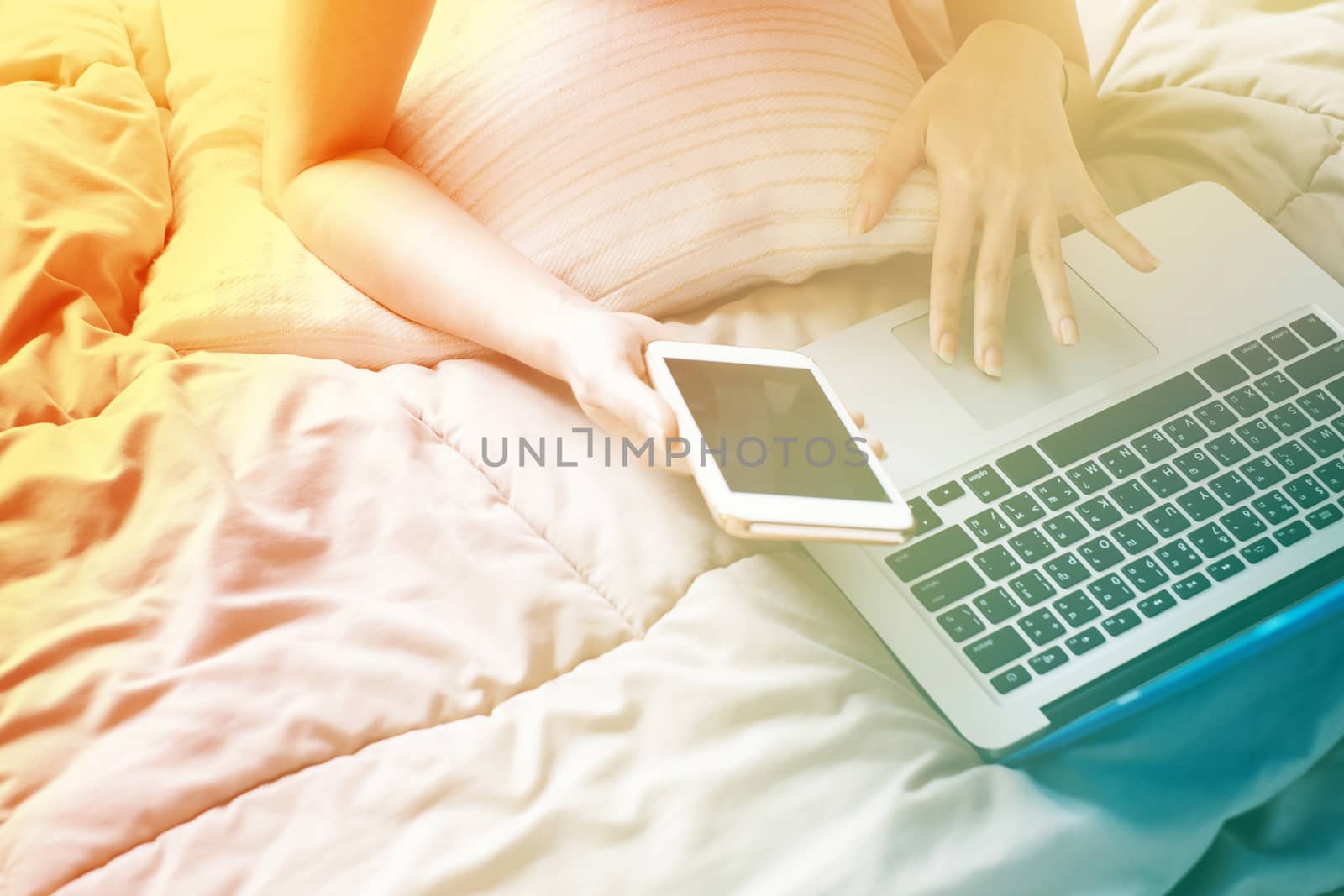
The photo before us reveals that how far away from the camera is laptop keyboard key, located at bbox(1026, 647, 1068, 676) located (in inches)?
20.3

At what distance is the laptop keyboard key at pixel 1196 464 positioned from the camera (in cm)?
60

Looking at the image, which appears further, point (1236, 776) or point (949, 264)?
point (949, 264)

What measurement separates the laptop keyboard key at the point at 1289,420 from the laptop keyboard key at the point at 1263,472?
3 centimetres

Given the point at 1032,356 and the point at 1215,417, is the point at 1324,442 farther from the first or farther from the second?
the point at 1032,356

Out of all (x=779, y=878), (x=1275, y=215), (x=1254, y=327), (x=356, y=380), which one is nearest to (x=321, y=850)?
(x=779, y=878)

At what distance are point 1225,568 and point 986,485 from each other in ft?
0.46

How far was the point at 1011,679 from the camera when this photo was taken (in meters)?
0.51

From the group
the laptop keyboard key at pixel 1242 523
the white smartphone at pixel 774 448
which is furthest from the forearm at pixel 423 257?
the laptop keyboard key at pixel 1242 523

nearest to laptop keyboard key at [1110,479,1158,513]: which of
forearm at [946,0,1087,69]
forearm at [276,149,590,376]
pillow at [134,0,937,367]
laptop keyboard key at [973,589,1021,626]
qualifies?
laptop keyboard key at [973,589,1021,626]

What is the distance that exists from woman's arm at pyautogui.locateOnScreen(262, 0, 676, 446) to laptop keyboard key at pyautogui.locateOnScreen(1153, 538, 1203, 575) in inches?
12.7

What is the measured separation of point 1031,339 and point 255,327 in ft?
1.72

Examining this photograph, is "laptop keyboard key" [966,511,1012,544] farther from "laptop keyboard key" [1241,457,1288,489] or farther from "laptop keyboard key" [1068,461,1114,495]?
"laptop keyboard key" [1241,457,1288,489]

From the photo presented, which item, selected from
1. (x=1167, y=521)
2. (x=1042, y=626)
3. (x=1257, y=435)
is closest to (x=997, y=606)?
(x=1042, y=626)

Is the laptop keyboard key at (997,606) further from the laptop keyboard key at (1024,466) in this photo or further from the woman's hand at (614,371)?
the woman's hand at (614,371)
